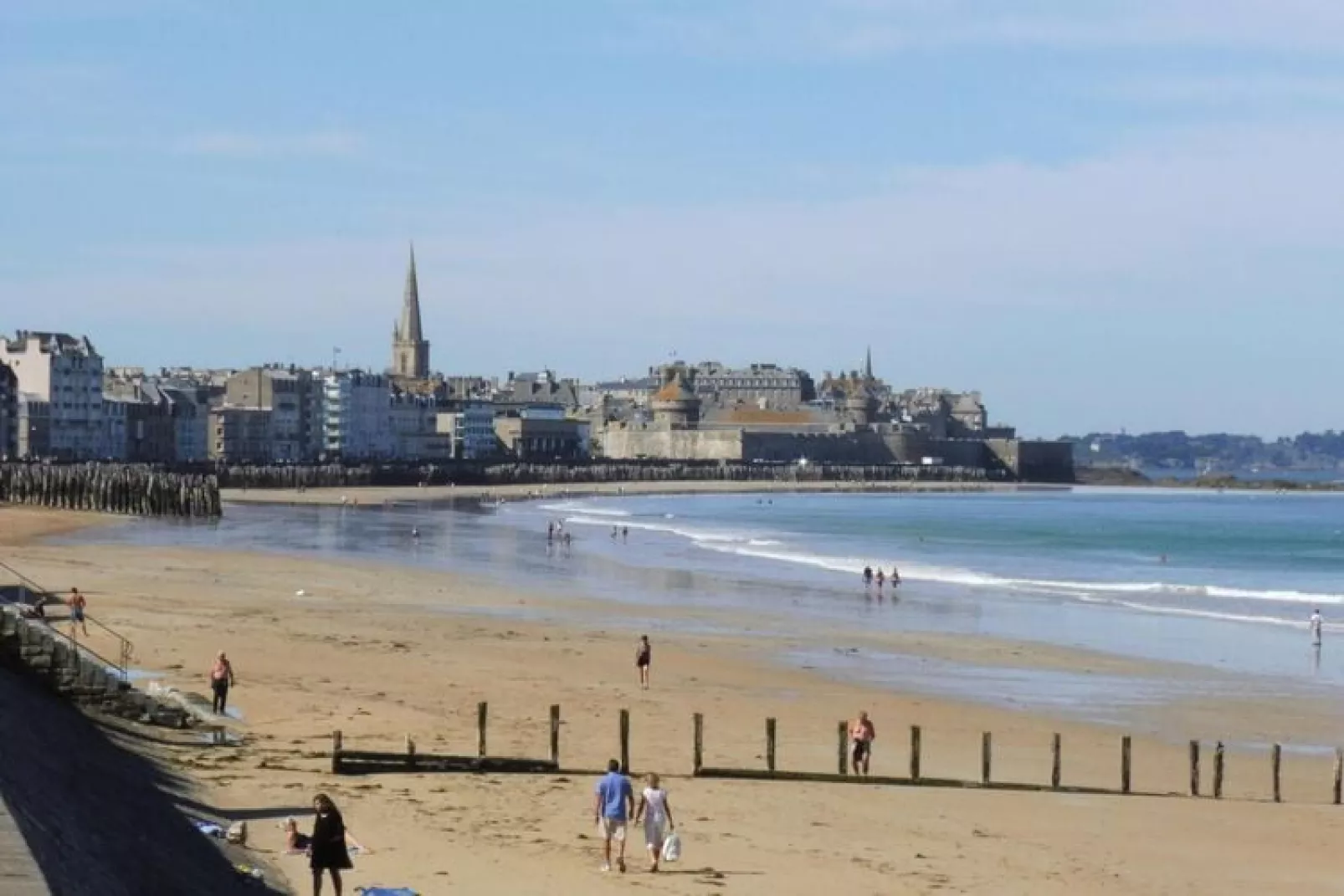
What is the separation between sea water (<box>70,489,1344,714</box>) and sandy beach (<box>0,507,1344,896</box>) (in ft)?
8.30

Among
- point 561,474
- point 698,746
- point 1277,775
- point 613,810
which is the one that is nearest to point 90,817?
point 613,810

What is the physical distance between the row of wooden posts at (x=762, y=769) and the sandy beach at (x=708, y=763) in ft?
0.93

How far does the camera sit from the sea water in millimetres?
35750

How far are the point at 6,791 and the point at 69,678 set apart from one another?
10.1 m

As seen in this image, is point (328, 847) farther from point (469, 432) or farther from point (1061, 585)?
point (469, 432)

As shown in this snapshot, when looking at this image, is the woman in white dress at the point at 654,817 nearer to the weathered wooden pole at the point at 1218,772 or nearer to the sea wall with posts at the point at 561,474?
the weathered wooden pole at the point at 1218,772

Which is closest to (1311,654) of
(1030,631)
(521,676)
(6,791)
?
(1030,631)

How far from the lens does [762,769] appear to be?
21234 millimetres

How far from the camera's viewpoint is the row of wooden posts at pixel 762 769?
19641mm

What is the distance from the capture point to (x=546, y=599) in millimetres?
44781

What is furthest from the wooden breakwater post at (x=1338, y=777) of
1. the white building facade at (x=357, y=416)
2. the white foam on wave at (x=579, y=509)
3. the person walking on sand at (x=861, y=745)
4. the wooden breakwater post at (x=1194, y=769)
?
the white building facade at (x=357, y=416)

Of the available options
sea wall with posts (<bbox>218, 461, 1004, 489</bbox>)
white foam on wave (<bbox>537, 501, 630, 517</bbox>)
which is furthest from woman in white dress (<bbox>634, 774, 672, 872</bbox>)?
sea wall with posts (<bbox>218, 461, 1004, 489</bbox>)

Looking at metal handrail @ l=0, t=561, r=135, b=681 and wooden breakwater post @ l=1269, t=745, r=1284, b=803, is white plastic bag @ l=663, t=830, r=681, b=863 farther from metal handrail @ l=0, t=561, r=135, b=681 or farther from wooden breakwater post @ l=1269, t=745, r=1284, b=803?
metal handrail @ l=0, t=561, r=135, b=681

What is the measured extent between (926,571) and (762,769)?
129 ft
